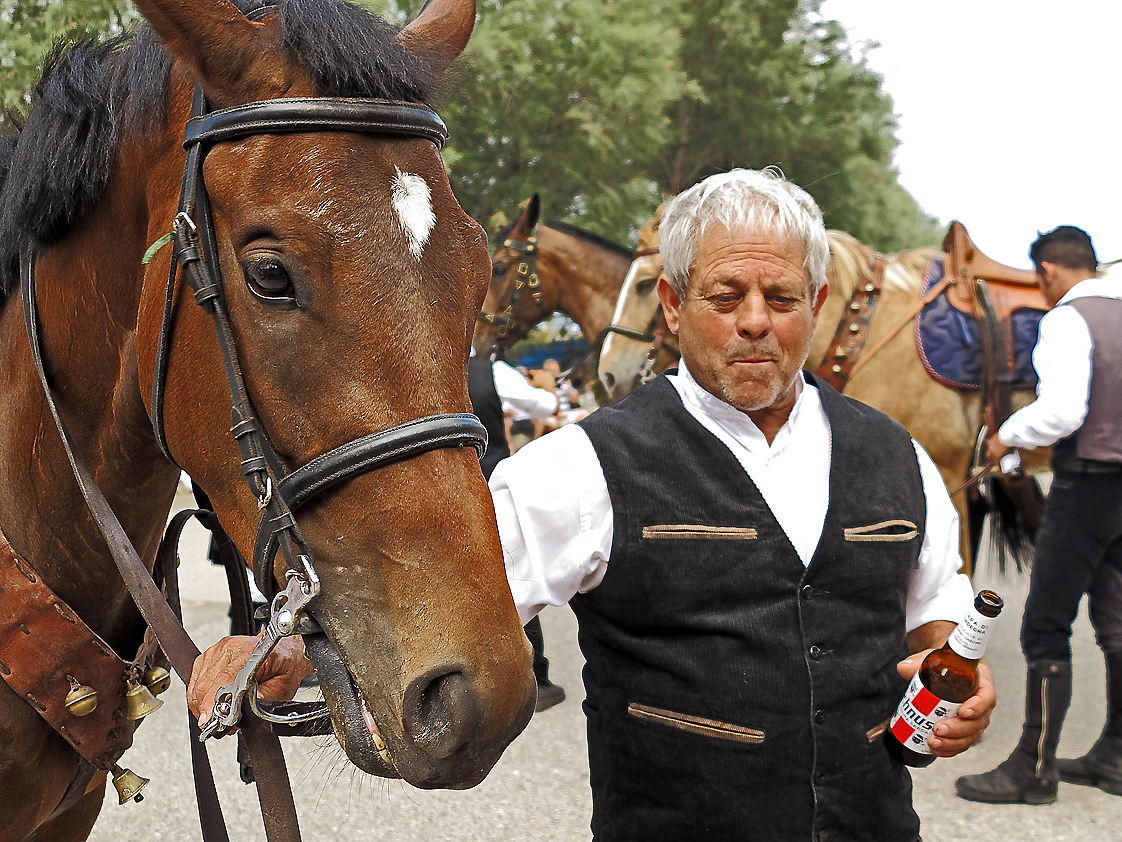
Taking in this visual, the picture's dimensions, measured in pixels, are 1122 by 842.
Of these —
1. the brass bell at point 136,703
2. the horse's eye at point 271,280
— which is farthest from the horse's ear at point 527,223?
the horse's eye at point 271,280

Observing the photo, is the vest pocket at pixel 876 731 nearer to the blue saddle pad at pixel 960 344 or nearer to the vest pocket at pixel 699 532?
the vest pocket at pixel 699 532

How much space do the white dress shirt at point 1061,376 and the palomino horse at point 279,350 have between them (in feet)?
10.1

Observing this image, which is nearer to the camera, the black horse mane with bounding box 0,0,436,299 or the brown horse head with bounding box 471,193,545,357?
the black horse mane with bounding box 0,0,436,299

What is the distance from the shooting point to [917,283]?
473cm

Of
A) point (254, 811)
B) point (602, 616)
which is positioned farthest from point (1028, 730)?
point (254, 811)

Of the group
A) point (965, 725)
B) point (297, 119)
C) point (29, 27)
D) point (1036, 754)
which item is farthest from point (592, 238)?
point (297, 119)

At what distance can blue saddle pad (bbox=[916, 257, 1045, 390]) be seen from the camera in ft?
14.7

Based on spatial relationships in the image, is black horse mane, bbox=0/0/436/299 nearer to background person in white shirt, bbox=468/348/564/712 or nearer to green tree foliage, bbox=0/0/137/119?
green tree foliage, bbox=0/0/137/119

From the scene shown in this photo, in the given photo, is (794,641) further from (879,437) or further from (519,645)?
(519,645)

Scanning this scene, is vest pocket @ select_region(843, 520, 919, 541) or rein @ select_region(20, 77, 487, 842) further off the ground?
rein @ select_region(20, 77, 487, 842)

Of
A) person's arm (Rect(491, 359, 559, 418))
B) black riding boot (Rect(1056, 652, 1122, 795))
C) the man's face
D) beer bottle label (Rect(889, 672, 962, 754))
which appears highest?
the man's face

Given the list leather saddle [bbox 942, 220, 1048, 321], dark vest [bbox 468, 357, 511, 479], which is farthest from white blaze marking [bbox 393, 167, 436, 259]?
leather saddle [bbox 942, 220, 1048, 321]

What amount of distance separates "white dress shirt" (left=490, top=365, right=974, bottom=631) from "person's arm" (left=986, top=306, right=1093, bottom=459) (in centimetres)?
216

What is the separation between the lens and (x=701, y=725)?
167 cm
